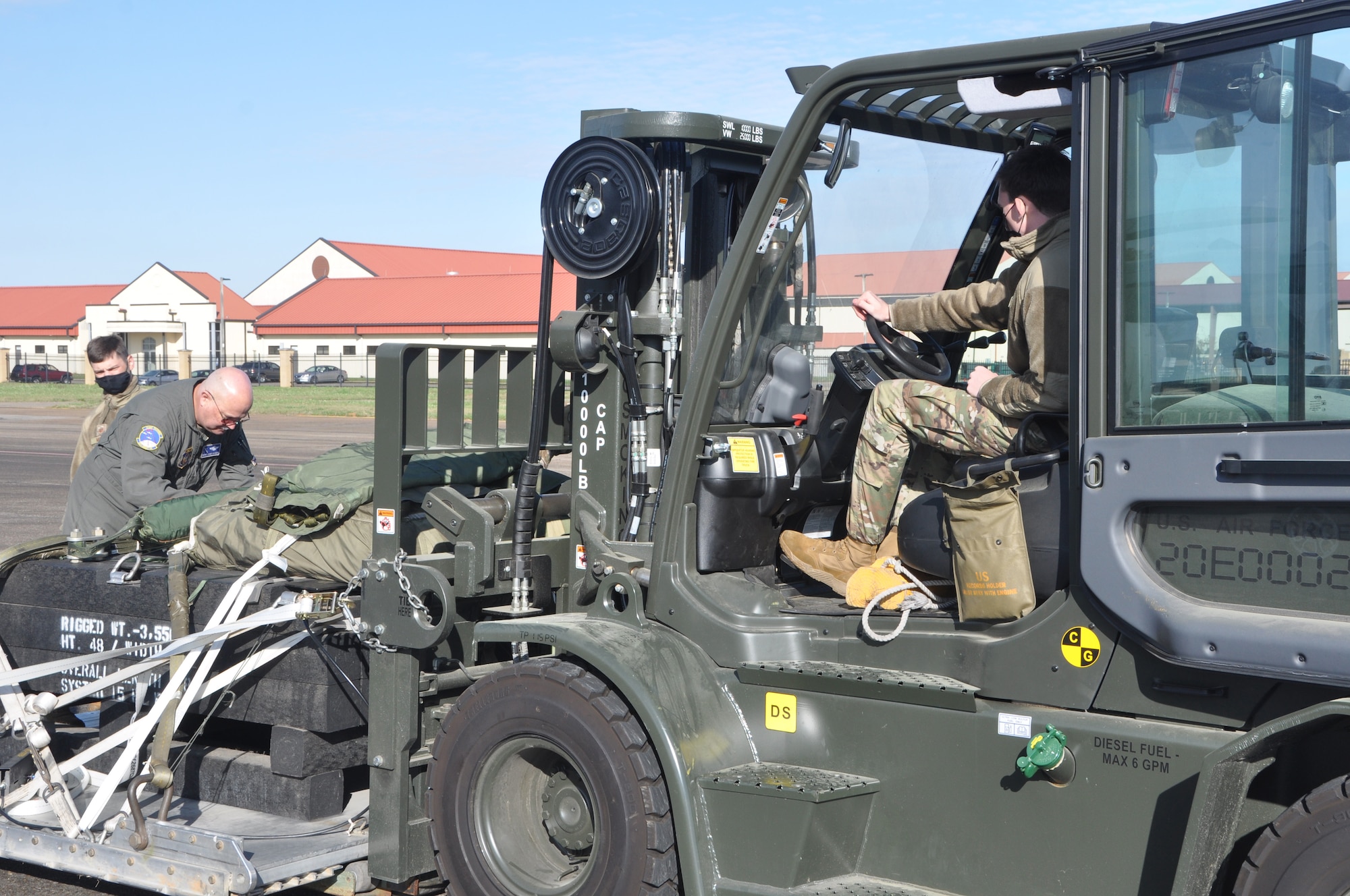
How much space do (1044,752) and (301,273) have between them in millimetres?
97222

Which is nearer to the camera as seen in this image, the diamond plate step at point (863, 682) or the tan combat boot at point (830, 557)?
the diamond plate step at point (863, 682)

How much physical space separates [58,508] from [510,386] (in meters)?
13.3

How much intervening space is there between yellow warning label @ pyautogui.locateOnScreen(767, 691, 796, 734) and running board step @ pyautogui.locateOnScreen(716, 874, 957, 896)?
1.40 ft

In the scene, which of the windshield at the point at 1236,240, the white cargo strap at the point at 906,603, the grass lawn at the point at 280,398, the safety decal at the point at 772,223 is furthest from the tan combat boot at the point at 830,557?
the grass lawn at the point at 280,398

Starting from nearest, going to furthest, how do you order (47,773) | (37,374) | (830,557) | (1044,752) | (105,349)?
1. (1044,752)
2. (830,557)
3. (47,773)
4. (105,349)
5. (37,374)

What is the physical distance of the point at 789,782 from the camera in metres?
3.69

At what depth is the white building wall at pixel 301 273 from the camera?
9225 centimetres

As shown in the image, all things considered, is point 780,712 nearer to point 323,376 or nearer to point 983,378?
point 983,378

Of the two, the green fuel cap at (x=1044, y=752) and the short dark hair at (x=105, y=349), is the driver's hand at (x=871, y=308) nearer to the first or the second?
the green fuel cap at (x=1044, y=752)

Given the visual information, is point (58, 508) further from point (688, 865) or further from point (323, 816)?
point (688, 865)

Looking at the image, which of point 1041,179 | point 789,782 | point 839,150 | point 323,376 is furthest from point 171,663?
point 323,376

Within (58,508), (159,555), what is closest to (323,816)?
(159,555)

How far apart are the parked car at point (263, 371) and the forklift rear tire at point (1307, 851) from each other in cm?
6463

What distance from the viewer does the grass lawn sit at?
40219mm
